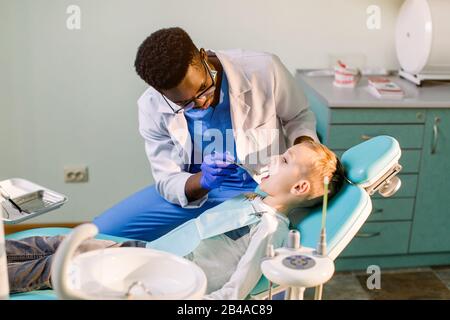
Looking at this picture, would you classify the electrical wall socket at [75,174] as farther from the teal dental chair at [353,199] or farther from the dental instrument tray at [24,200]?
the teal dental chair at [353,199]

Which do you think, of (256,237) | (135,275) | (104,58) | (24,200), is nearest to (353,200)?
(256,237)

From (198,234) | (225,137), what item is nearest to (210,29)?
(225,137)

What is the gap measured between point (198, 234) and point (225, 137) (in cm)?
33

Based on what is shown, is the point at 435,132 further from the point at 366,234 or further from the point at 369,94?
the point at 366,234

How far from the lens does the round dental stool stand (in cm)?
95

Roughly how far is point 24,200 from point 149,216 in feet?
1.34

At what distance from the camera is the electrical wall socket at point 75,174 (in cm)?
267

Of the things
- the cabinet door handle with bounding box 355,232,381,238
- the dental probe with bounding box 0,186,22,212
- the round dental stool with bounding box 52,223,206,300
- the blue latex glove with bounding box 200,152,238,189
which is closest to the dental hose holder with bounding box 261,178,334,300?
the round dental stool with bounding box 52,223,206,300

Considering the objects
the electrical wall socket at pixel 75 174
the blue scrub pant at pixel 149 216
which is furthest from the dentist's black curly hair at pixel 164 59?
the electrical wall socket at pixel 75 174

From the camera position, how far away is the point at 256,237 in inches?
59.5

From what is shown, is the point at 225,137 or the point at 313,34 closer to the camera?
the point at 225,137
